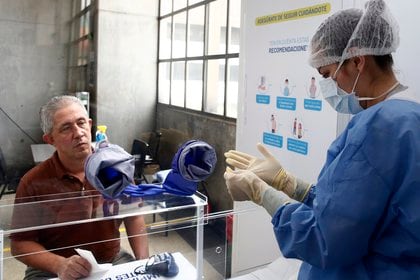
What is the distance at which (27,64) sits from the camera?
13.7 ft

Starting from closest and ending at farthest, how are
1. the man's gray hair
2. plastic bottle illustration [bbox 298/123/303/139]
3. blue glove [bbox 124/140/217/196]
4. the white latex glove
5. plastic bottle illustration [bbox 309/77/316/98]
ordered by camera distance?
the white latex glove
blue glove [bbox 124/140/217/196]
the man's gray hair
plastic bottle illustration [bbox 309/77/316/98]
plastic bottle illustration [bbox 298/123/303/139]

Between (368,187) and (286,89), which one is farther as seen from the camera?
(286,89)

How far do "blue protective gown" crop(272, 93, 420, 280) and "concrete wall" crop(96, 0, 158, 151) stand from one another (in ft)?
13.6

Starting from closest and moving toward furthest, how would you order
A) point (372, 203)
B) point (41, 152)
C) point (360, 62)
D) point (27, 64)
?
point (372, 203)
point (360, 62)
point (41, 152)
point (27, 64)

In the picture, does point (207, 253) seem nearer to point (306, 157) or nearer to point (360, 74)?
point (306, 157)

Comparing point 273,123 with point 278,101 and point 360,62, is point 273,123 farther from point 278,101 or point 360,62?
point 360,62

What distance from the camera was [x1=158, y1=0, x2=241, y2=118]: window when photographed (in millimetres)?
3539

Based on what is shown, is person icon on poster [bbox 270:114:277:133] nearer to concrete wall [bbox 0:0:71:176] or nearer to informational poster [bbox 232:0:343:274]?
informational poster [bbox 232:0:343:274]

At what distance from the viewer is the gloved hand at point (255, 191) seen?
109 centimetres

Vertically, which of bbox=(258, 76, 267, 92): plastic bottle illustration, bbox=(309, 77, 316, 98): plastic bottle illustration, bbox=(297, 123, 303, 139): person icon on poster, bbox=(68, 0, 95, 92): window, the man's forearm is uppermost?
bbox=(68, 0, 95, 92): window

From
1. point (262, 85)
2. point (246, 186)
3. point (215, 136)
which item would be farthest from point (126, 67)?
point (246, 186)

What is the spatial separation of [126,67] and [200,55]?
47.8 inches

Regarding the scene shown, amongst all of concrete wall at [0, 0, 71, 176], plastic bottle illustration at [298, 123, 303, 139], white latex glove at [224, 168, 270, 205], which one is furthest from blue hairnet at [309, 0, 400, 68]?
concrete wall at [0, 0, 71, 176]

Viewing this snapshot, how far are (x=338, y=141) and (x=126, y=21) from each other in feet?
14.0
